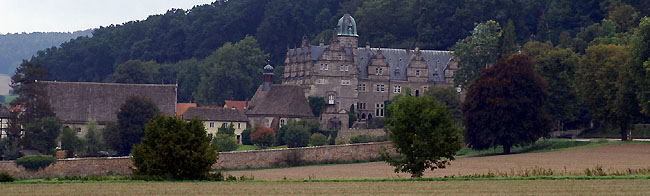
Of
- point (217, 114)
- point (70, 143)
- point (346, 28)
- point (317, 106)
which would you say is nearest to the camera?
point (70, 143)

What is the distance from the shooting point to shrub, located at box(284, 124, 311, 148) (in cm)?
12875

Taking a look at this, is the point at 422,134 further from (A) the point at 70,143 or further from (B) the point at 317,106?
(B) the point at 317,106

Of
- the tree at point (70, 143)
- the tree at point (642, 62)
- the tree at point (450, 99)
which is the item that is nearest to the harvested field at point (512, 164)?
the tree at point (642, 62)

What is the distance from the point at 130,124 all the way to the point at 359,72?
39702 mm

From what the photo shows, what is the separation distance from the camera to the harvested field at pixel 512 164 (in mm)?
87375

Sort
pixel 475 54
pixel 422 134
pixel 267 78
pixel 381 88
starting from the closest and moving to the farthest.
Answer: pixel 422 134, pixel 475 54, pixel 381 88, pixel 267 78

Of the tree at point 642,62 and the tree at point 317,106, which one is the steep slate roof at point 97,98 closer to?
Result: the tree at point 317,106

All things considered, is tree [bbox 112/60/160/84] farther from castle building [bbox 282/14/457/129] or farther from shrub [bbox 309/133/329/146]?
shrub [bbox 309/133/329/146]

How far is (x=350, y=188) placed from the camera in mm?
61156

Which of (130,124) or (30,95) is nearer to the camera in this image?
(130,124)

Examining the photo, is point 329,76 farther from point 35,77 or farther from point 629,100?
point 629,100

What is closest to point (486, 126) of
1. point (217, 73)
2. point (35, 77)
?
point (35, 77)

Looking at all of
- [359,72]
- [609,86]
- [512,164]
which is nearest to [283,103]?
[359,72]

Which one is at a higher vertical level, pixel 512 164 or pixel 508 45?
pixel 508 45
